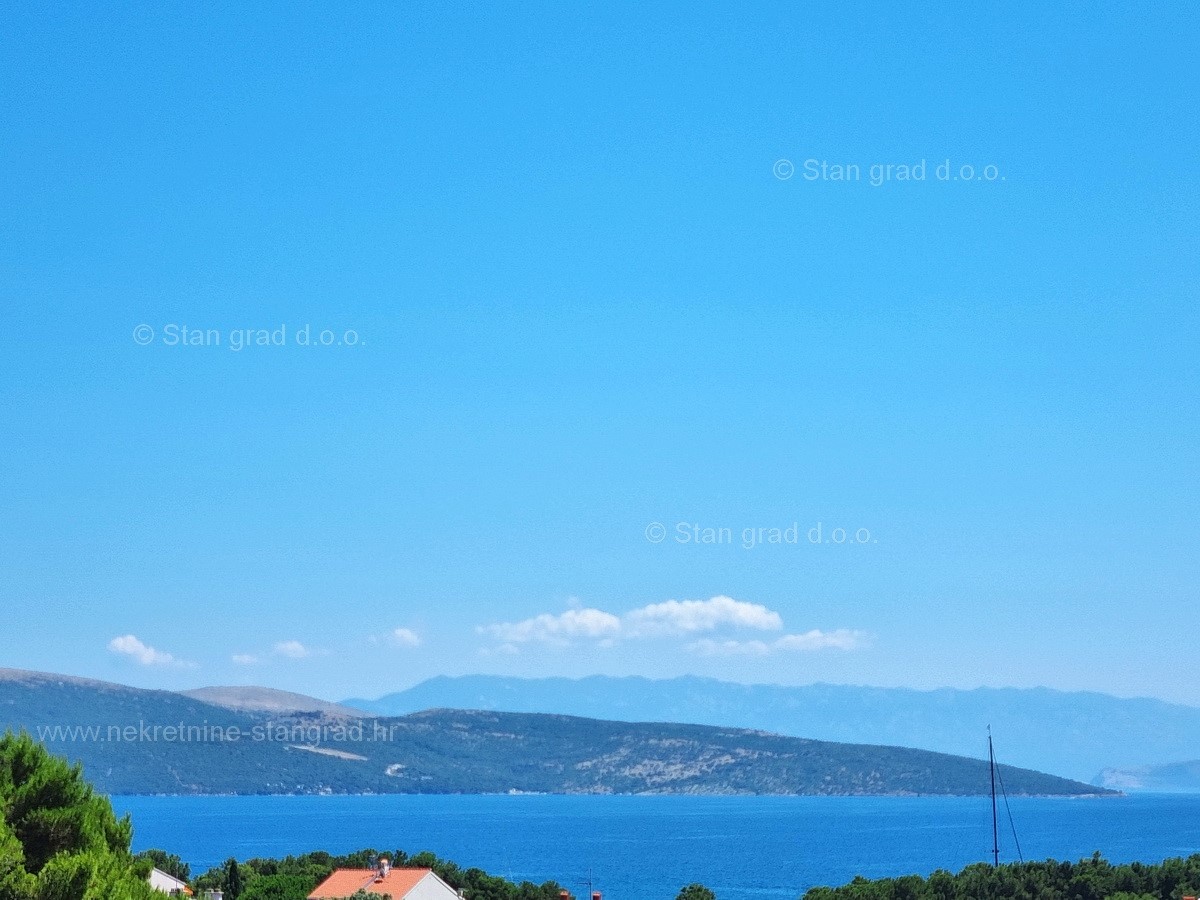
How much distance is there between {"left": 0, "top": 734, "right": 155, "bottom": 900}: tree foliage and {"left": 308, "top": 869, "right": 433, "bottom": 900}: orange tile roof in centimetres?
2428

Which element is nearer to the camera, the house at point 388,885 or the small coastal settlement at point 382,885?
the small coastal settlement at point 382,885

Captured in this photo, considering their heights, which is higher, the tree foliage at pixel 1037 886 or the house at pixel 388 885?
the house at pixel 388 885

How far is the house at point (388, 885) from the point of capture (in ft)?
198

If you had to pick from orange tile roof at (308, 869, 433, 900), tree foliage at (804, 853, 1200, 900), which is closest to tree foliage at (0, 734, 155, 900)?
orange tile roof at (308, 869, 433, 900)

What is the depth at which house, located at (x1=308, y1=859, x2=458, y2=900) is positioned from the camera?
198ft

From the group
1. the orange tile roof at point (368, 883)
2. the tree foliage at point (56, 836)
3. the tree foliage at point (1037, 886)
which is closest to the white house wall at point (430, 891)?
the orange tile roof at point (368, 883)

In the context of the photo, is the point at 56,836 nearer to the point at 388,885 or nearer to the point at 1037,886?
the point at 388,885

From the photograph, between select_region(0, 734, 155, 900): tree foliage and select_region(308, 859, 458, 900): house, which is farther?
select_region(308, 859, 458, 900): house

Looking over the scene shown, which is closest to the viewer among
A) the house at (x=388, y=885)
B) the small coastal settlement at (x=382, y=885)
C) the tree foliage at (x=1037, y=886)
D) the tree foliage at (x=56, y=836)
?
the tree foliage at (x=56, y=836)

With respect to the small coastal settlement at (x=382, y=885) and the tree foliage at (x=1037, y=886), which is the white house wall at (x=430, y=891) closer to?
the small coastal settlement at (x=382, y=885)

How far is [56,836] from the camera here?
33844 mm

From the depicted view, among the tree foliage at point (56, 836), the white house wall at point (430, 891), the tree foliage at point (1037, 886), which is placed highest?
the tree foliage at point (56, 836)

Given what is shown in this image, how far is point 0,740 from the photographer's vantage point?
36.0m

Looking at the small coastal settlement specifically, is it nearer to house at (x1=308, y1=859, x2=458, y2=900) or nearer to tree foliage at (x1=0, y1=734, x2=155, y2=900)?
house at (x1=308, y1=859, x2=458, y2=900)
